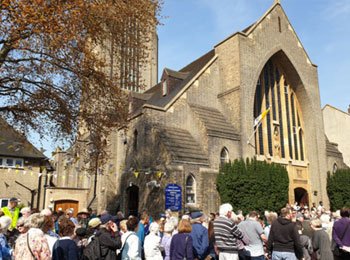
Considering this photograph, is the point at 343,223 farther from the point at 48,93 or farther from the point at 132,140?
the point at 132,140

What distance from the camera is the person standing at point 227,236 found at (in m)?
6.65

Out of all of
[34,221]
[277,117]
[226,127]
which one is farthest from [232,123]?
[34,221]

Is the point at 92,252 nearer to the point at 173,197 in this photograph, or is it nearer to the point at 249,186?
the point at 173,197

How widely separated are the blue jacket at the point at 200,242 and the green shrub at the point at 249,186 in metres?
11.5

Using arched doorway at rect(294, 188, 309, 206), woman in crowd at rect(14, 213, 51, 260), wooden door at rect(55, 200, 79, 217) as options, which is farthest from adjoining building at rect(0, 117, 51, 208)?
woman in crowd at rect(14, 213, 51, 260)

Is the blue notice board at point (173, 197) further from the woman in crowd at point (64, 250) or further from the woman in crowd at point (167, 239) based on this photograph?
the woman in crowd at point (64, 250)

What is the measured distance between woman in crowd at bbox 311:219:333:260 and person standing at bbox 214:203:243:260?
2.43 meters

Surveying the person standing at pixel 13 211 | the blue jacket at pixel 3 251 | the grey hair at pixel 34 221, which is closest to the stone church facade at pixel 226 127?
the person standing at pixel 13 211

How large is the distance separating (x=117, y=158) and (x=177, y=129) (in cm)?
758

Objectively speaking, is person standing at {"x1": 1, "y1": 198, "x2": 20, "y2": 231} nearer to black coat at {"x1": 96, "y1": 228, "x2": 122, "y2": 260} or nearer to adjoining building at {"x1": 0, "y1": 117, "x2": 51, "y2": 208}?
black coat at {"x1": 96, "y1": 228, "x2": 122, "y2": 260}

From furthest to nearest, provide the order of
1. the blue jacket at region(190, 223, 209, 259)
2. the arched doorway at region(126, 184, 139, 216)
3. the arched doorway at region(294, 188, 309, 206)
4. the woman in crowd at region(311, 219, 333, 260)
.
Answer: the arched doorway at region(294, 188, 309, 206), the arched doorway at region(126, 184, 139, 216), the woman in crowd at region(311, 219, 333, 260), the blue jacket at region(190, 223, 209, 259)

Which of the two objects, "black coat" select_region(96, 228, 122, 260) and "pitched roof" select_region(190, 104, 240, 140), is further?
"pitched roof" select_region(190, 104, 240, 140)

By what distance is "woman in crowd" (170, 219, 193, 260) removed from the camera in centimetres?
650

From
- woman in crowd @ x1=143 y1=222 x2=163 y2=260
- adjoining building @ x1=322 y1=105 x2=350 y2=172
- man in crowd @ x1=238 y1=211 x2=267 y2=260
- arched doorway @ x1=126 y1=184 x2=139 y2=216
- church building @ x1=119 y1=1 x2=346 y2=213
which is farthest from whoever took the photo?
adjoining building @ x1=322 y1=105 x2=350 y2=172
